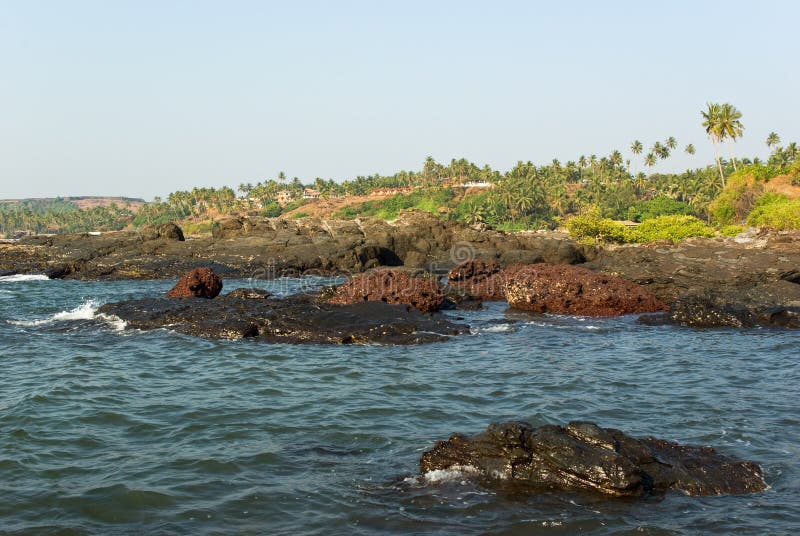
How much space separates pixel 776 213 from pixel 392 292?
43907 millimetres

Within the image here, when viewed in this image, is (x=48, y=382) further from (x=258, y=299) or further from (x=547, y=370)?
(x=547, y=370)

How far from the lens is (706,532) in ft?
25.1

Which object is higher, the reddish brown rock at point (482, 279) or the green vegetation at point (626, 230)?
the green vegetation at point (626, 230)

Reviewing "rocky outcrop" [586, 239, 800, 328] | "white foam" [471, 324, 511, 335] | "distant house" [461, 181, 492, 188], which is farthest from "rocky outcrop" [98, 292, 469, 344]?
"distant house" [461, 181, 492, 188]

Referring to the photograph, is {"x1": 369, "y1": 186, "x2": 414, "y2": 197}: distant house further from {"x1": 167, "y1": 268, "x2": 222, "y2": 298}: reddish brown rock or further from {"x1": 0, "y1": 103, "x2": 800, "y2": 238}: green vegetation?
{"x1": 167, "y1": 268, "x2": 222, "y2": 298}: reddish brown rock

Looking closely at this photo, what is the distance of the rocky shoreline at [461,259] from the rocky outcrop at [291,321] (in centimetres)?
356

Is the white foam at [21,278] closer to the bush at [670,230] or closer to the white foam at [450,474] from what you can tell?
the white foam at [450,474]

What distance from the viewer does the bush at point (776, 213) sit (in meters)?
52.7

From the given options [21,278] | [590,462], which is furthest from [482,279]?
[21,278]

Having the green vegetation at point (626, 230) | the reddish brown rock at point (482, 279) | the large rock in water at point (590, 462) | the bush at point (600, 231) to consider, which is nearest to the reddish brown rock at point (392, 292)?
the reddish brown rock at point (482, 279)

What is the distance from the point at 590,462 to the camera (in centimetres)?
885

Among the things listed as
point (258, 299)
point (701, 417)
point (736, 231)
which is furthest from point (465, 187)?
point (701, 417)

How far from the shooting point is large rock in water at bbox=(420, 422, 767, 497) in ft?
28.7

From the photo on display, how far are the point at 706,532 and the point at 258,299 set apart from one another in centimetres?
1788
